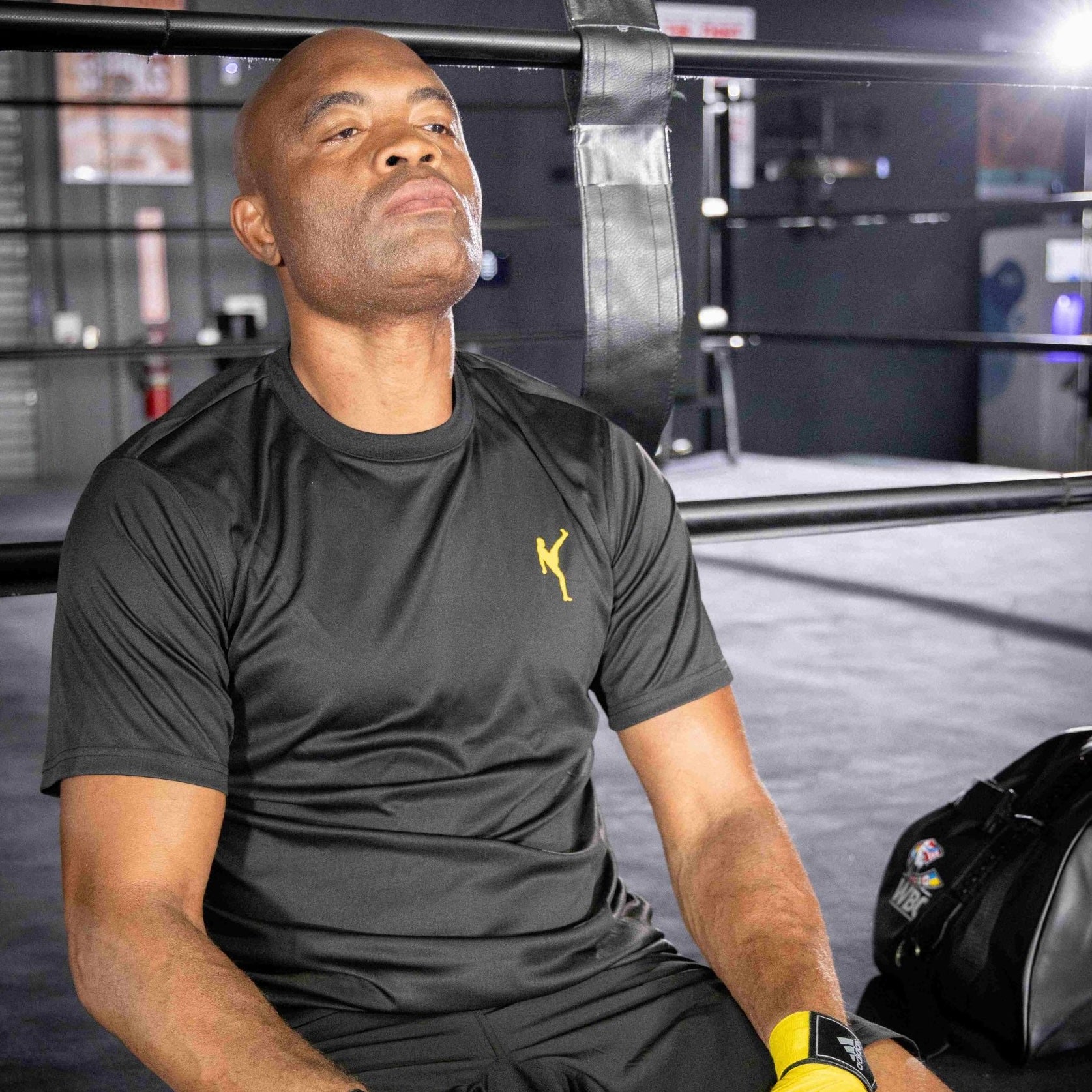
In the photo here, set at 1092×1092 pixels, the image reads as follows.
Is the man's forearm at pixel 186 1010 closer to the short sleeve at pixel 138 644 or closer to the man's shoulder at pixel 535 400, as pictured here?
the short sleeve at pixel 138 644

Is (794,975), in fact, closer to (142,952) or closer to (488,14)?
(142,952)

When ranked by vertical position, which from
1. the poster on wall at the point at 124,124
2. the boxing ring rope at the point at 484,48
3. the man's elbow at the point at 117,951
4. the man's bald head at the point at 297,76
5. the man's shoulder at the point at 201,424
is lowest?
the man's elbow at the point at 117,951

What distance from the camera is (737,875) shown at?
3.15 feet

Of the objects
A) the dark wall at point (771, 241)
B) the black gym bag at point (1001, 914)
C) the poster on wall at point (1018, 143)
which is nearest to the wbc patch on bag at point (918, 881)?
the black gym bag at point (1001, 914)

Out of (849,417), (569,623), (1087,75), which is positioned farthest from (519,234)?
(569,623)

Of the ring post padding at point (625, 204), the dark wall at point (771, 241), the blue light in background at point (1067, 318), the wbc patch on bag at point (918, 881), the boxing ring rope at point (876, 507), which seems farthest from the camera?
the blue light in background at point (1067, 318)

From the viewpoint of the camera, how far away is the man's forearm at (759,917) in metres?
0.88

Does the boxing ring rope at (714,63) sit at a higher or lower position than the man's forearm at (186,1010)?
higher

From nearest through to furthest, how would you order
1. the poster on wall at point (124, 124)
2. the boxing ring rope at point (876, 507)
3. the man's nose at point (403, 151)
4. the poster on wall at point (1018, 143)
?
the man's nose at point (403, 151), the boxing ring rope at point (876, 507), the poster on wall at point (124, 124), the poster on wall at point (1018, 143)

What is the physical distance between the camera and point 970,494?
1.33 metres

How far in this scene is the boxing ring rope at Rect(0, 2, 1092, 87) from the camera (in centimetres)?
95

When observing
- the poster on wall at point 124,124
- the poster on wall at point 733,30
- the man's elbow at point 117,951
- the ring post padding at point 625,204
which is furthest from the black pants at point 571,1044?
the poster on wall at point 733,30

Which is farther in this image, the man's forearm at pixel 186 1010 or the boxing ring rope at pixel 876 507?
the boxing ring rope at pixel 876 507

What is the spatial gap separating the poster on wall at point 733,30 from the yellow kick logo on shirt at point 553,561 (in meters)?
5.39
